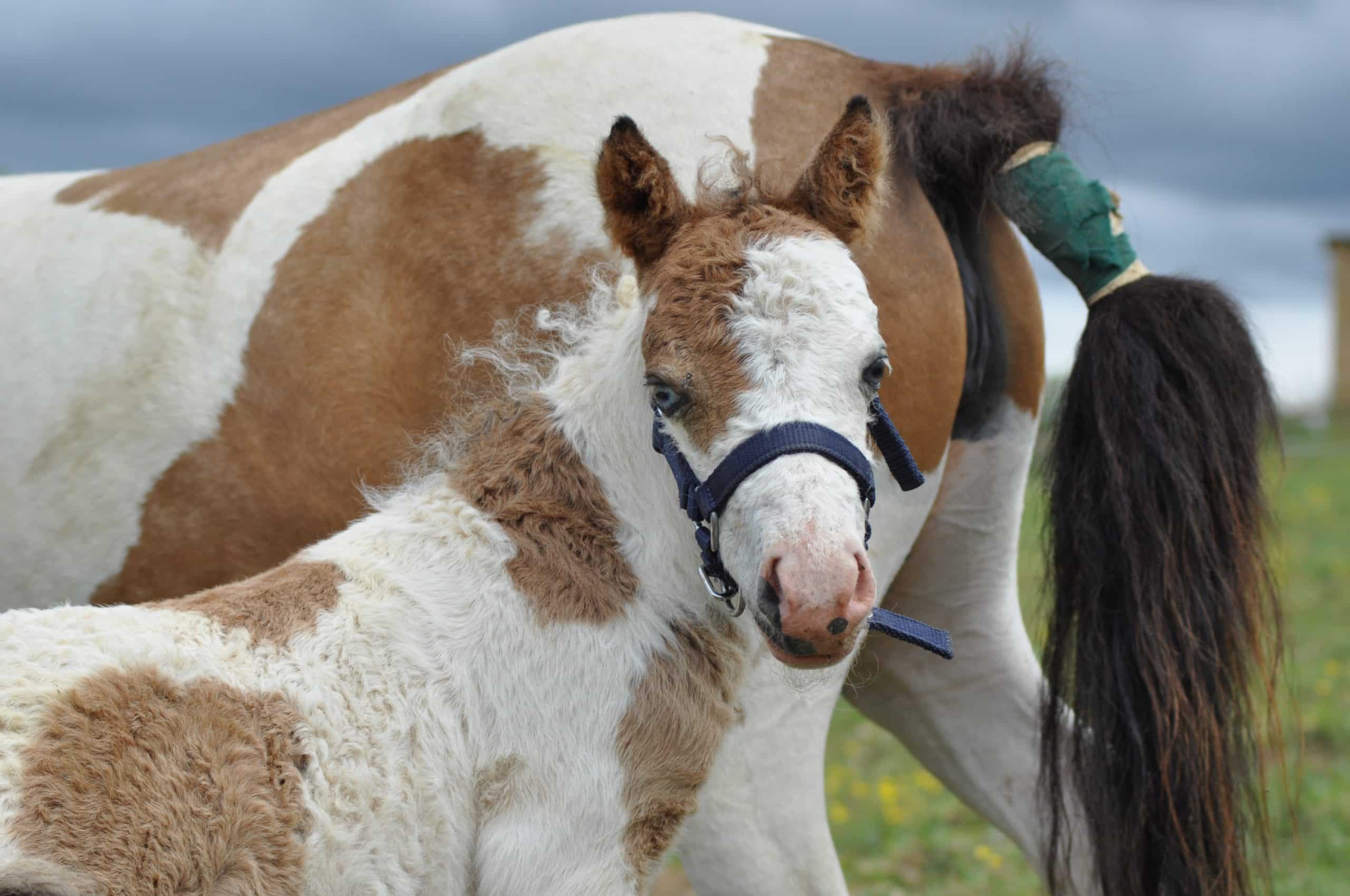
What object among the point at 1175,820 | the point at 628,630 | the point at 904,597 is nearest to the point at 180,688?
the point at 628,630

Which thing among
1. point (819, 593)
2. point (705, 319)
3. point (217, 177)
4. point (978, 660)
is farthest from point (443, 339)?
point (978, 660)

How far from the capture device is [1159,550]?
281 centimetres

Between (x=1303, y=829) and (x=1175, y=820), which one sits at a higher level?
(x=1175, y=820)

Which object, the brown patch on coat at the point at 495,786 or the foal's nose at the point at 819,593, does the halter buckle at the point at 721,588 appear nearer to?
the foal's nose at the point at 819,593

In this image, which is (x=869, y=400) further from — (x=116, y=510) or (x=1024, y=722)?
(x=116, y=510)

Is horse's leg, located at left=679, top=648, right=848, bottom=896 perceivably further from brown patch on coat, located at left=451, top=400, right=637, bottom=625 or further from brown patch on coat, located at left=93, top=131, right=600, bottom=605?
brown patch on coat, located at left=93, top=131, right=600, bottom=605

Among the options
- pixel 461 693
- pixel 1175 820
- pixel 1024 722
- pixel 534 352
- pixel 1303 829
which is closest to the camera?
pixel 461 693

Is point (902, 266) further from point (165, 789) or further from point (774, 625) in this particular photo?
point (165, 789)

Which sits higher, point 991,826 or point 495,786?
point 495,786

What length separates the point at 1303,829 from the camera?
4.52 meters

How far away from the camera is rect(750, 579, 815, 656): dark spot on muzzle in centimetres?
178

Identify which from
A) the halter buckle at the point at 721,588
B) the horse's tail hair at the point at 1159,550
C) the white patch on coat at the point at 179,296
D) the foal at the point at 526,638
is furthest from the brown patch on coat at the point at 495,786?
the horse's tail hair at the point at 1159,550

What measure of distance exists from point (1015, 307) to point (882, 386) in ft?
1.99

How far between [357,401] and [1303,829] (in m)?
3.85
